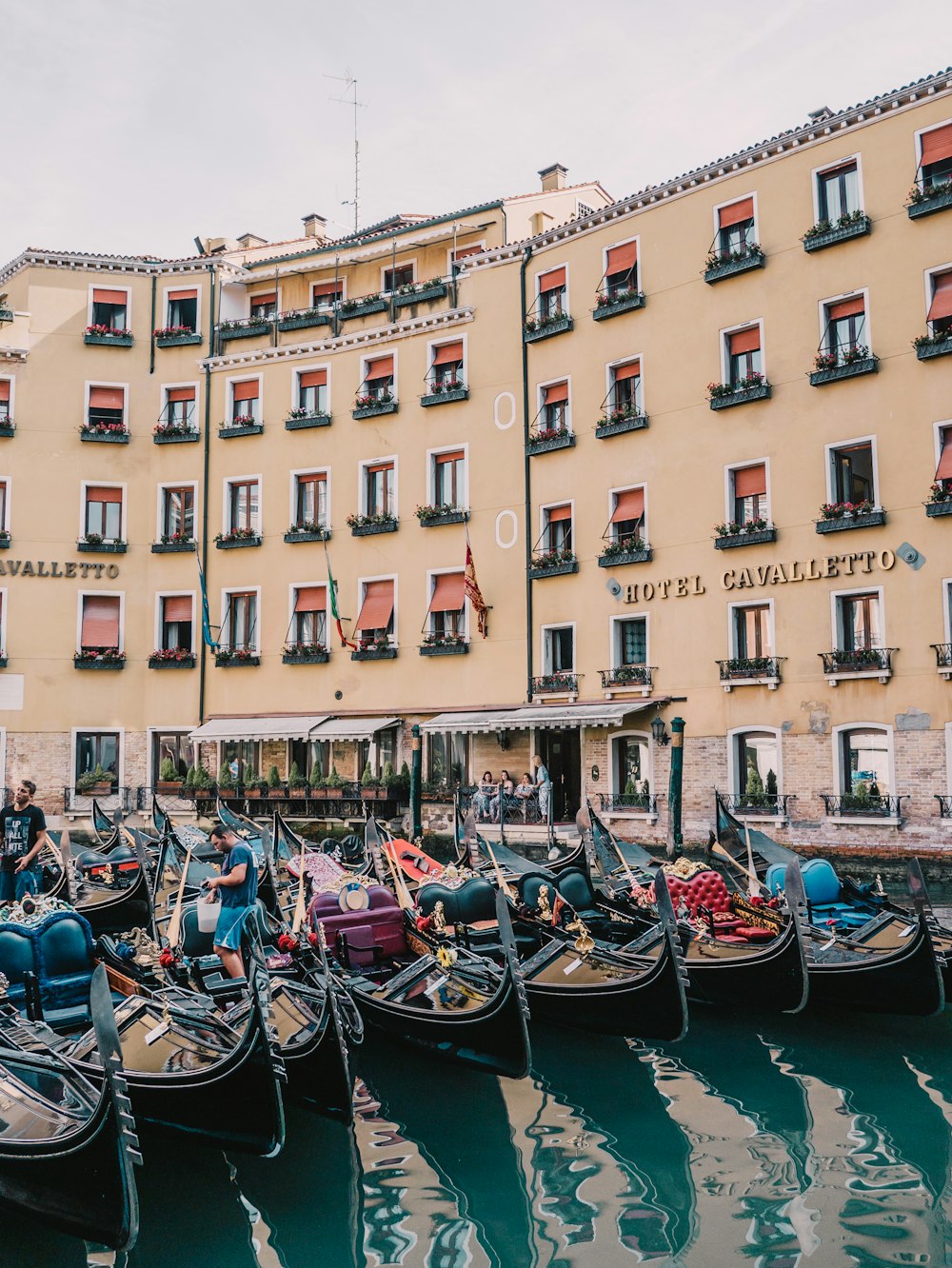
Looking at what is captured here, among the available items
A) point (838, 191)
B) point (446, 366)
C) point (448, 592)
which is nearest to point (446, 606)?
point (448, 592)

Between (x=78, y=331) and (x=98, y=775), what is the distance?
801 centimetres

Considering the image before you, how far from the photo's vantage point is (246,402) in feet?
66.6

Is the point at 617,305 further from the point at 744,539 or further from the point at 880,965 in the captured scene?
the point at 880,965

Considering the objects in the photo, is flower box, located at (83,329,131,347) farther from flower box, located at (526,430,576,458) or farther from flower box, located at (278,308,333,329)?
flower box, located at (526,430,576,458)

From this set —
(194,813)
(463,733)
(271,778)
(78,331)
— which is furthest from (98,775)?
(78,331)

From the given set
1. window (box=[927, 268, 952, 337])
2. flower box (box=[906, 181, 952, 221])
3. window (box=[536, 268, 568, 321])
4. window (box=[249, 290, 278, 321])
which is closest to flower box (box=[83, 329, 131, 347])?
window (box=[249, 290, 278, 321])

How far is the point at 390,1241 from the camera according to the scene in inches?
191

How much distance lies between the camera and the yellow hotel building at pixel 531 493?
14062 mm

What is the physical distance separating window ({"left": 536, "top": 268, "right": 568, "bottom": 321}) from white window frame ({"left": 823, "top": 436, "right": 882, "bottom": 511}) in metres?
5.10

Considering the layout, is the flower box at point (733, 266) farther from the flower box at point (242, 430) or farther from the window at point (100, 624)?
the window at point (100, 624)

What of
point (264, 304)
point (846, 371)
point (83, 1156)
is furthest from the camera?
point (264, 304)

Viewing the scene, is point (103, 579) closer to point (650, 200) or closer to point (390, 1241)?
point (650, 200)

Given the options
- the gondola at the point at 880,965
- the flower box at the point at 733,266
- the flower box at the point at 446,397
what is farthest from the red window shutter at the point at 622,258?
the gondola at the point at 880,965

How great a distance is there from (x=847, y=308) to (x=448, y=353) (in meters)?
6.71
